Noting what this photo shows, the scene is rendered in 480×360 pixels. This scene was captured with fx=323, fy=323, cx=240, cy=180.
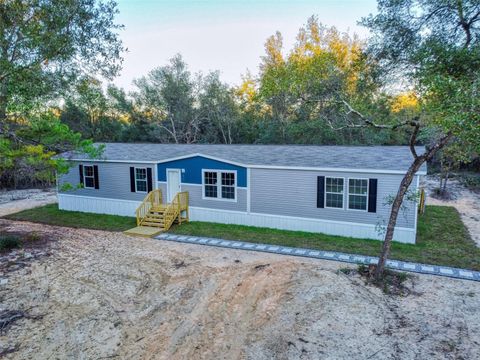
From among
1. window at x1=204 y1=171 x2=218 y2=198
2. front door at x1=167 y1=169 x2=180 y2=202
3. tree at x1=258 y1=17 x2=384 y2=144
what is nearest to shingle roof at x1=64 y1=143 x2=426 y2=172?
front door at x1=167 y1=169 x2=180 y2=202

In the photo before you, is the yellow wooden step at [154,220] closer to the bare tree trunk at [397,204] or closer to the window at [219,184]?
the window at [219,184]

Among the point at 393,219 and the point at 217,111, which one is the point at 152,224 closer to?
the point at 393,219

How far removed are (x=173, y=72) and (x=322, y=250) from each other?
25.9m

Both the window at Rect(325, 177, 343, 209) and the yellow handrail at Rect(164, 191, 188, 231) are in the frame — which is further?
the yellow handrail at Rect(164, 191, 188, 231)

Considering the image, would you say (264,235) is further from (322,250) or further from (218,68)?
(218,68)

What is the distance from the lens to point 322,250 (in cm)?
980

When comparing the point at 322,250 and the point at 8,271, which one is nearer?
the point at 8,271

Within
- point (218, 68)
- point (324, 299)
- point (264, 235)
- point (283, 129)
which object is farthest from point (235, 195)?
point (218, 68)

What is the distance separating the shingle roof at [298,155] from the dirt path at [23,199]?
370cm

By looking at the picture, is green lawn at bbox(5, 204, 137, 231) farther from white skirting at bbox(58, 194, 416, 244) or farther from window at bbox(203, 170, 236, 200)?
window at bbox(203, 170, 236, 200)

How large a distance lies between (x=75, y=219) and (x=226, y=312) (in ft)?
34.1

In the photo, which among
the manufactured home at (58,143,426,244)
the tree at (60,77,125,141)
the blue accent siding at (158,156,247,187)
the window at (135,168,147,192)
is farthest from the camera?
the tree at (60,77,125,141)

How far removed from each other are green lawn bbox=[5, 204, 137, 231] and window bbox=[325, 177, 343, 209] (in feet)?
25.0

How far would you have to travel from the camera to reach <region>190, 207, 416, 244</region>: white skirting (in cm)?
1052
